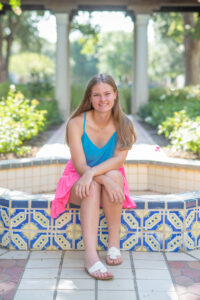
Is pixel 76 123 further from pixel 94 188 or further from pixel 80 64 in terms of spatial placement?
pixel 80 64

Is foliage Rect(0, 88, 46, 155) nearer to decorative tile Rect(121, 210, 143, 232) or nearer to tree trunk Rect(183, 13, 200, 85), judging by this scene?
decorative tile Rect(121, 210, 143, 232)

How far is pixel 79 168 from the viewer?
3.14 meters

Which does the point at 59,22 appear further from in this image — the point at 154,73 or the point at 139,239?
the point at 154,73

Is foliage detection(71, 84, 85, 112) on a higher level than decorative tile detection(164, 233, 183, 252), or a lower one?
higher

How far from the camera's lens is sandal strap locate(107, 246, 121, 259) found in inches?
118

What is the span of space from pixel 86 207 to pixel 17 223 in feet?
2.03

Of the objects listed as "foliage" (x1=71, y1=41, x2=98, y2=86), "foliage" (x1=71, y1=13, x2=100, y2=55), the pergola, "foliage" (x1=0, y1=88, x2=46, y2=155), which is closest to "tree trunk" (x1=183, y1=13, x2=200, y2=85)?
"foliage" (x1=71, y1=13, x2=100, y2=55)

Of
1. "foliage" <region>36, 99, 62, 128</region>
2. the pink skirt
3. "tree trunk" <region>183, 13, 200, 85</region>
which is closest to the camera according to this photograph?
the pink skirt

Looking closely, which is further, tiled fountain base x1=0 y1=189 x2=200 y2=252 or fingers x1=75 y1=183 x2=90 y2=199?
tiled fountain base x1=0 y1=189 x2=200 y2=252

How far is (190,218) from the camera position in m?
3.27

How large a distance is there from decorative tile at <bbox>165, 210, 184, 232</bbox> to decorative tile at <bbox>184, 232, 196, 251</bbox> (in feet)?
0.29

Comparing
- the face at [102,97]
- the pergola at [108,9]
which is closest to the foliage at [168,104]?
the pergola at [108,9]

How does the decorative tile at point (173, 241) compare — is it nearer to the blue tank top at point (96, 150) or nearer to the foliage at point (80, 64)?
the blue tank top at point (96, 150)

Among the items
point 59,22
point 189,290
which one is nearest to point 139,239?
point 189,290
